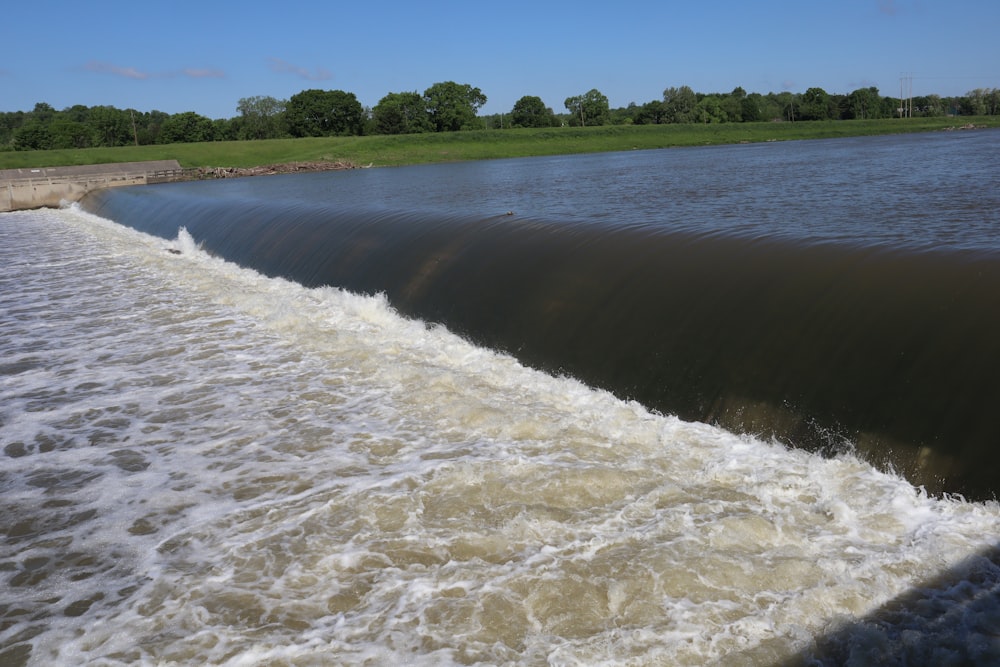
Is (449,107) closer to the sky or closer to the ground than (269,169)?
closer to the sky

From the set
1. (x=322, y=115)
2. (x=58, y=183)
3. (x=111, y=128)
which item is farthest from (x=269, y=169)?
(x=111, y=128)

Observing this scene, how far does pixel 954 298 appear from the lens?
253 inches

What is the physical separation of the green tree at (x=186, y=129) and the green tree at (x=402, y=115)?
2583 centimetres

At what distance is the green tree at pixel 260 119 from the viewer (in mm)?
115812

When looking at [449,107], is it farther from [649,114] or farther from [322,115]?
[649,114]

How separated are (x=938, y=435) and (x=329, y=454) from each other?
509cm

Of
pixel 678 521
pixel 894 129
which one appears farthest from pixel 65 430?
pixel 894 129

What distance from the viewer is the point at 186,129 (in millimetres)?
107062

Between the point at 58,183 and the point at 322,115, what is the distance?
73.4 metres

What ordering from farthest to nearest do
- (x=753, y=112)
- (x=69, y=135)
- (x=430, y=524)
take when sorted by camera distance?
(x=753, y=112)
(x=69, y=135)
(x=430, y=524)

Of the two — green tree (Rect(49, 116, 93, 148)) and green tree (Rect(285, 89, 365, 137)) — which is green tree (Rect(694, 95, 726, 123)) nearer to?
green tree (Rect(285, 89, 365, 137))

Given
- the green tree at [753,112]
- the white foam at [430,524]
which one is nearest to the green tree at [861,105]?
the green tree at [753,112]

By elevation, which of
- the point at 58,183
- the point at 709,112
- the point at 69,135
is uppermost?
the point at 709,112

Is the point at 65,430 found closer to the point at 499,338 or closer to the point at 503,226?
the point at 499,338
